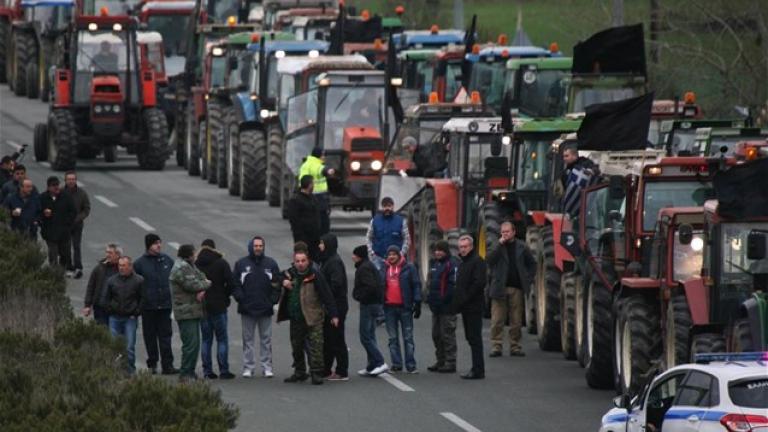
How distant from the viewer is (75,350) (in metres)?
21.6

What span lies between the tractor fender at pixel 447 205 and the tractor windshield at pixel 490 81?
448 inches

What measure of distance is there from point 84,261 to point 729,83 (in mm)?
15017

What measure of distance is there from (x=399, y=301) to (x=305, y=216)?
6499mm

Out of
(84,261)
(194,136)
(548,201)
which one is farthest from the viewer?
(194,136)

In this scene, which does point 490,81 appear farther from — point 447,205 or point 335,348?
point 335,348

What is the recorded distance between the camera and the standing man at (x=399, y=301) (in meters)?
26.8

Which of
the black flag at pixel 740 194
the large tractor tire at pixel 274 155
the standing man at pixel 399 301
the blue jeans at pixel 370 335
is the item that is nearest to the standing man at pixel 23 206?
the large tractor tire at pixel 274 155

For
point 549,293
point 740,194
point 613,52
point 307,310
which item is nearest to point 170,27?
point 613,52

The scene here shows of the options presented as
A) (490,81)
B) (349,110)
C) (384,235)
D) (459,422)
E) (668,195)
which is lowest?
(459,422)

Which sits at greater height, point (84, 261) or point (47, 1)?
point (47, 1)

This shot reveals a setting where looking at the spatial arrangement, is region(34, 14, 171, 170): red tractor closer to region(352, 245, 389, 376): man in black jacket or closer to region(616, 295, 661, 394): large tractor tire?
region(352, 245, 389, 376): man in black jacket

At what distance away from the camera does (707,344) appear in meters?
21.7

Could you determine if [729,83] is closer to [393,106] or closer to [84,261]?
[393,106]

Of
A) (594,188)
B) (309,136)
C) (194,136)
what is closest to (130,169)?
(194,136)
